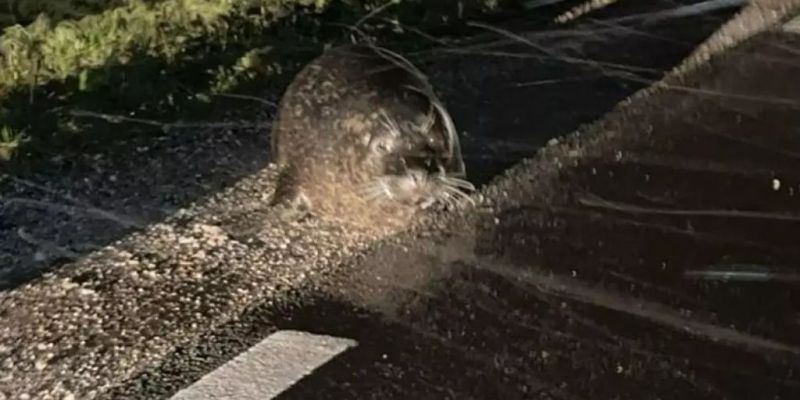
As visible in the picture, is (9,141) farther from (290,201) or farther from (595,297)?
(595,297)

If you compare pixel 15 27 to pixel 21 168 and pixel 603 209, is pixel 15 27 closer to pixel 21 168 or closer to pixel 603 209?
pixel 21 168

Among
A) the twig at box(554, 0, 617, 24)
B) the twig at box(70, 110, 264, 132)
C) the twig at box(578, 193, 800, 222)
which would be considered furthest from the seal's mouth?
the twig at box(554, 0, 617, 24)

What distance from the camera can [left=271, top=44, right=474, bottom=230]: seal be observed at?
2.52 metres

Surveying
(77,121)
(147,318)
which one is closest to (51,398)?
(147,318)

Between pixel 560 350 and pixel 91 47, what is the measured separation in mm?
1663

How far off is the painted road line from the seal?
0.41 m

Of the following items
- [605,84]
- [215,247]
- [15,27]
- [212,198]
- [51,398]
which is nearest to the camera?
[51,398]

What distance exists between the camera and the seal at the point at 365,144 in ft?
8.27

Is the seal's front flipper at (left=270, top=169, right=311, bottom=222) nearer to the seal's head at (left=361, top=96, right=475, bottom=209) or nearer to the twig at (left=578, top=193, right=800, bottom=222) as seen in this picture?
the seal's head at (left=361, top=96, right=475, bottom=209)

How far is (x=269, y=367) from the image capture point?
7.06ft

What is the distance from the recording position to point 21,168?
2.84m

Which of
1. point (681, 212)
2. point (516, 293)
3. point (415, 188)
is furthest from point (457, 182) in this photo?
point (681, 212)

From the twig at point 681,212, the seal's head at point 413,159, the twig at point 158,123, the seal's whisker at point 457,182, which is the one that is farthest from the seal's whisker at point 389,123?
the twig at point 158,123

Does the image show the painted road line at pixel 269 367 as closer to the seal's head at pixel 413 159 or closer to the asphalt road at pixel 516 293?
the asphalt road at pixel 516 293
